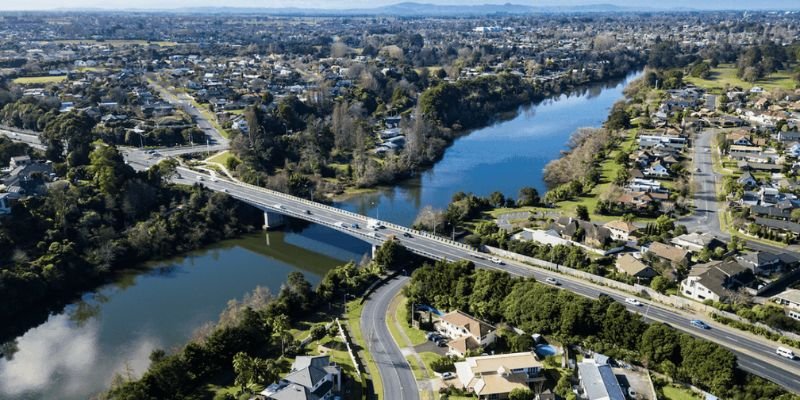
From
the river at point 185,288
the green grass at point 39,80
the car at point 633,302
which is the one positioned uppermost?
the green grass at point 39,80

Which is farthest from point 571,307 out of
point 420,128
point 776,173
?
point 420,128

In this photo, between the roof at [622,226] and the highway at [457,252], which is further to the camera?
the roof at [622,226]

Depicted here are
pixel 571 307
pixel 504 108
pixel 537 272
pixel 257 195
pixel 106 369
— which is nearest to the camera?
pixel 571 307

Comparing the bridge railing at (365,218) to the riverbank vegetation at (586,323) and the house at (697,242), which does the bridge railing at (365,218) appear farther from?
the house at (697,242)

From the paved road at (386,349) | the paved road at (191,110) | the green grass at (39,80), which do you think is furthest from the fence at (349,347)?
the green grass at (39,80)

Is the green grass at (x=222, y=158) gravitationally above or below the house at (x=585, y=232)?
below

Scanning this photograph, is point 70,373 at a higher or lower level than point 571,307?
lower

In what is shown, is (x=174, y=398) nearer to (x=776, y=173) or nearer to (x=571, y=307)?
(x=571, y=307)
